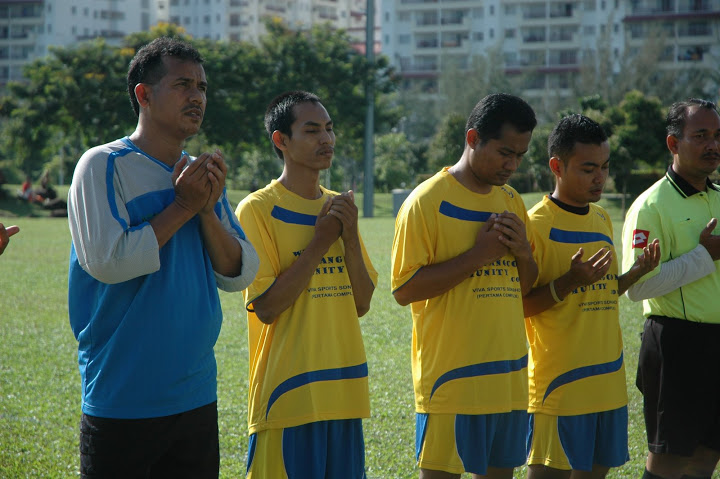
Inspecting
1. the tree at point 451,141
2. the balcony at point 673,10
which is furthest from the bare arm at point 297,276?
the balcony at point 673,10

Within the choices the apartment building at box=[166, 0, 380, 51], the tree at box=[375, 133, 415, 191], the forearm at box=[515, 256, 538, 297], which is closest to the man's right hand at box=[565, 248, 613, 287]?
the forearm at box=[515, 256, 538, 297]

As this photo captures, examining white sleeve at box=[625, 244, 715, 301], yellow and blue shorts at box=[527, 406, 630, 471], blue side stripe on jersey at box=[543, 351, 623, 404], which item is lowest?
yellow and blue shorts at box=[527, 406, 630, 471]

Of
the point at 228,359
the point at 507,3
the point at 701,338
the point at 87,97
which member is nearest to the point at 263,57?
the point at 87,97

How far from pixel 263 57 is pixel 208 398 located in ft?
103

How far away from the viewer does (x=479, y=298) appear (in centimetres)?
338

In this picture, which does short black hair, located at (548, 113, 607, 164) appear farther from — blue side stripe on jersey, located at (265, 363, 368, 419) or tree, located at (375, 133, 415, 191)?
tree, located at (375, 133, 415, 191)

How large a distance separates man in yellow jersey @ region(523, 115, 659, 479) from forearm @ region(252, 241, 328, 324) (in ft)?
3.66

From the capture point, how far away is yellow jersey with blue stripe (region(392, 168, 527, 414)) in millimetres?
3307

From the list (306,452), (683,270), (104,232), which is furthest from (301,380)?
(683,270)

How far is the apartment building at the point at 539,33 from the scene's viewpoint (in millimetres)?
63781

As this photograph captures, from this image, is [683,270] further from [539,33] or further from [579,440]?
[539,33]

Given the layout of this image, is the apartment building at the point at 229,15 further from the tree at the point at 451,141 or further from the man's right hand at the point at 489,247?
the man's right hand at the point at 489,247

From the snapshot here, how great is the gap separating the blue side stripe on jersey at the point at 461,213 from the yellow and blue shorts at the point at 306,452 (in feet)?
3.21

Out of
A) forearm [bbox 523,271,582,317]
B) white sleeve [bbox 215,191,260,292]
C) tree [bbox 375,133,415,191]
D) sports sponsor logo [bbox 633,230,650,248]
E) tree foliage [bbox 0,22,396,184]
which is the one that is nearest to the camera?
white sleeve [bbox 215,191,260,292]
